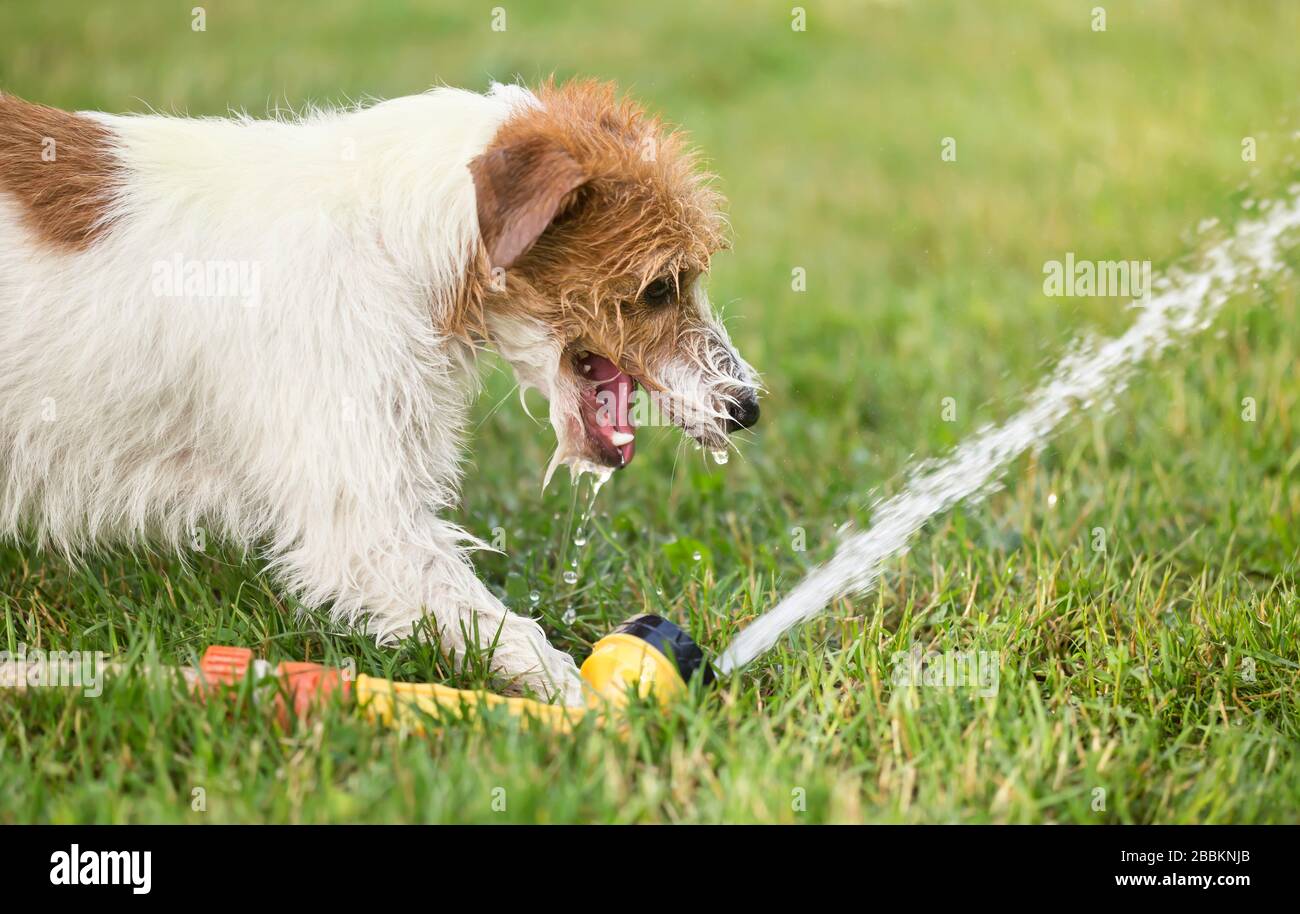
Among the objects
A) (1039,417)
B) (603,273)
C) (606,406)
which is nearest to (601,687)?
(606,406)

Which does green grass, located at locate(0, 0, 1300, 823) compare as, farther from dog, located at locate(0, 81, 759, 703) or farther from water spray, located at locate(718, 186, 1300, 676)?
dog, located at locate(0, 81, 759, 703)

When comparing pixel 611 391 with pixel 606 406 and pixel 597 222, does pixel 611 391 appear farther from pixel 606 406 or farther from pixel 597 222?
pixel 597 222

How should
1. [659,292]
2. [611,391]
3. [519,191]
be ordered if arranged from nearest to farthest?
[519,191] < [659,292] < [611,391]

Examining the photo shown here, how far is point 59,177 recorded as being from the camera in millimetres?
3254

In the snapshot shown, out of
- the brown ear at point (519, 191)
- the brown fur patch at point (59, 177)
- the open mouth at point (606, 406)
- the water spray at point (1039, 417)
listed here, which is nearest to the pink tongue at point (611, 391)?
the open mouth at point (606, 406)

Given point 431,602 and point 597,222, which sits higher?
point 597,222

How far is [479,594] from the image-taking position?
10.8 ft

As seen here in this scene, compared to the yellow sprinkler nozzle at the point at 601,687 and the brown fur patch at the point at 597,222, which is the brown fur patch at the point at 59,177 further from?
the yellow sprinkler nozzle at the point at 601,687

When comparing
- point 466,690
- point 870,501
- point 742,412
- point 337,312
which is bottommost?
point 466,690

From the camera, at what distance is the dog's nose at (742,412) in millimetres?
3522

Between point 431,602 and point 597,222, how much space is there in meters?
1.08

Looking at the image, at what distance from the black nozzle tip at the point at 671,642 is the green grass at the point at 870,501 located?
5.3 inches
